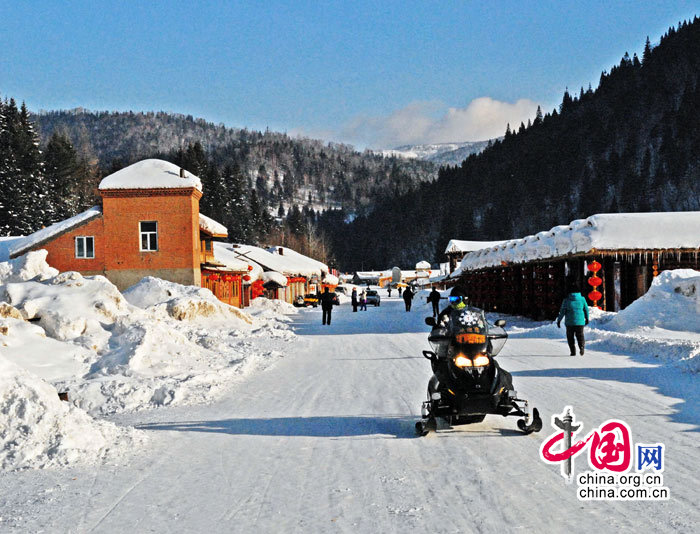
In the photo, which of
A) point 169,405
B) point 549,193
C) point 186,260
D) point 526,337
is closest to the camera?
point 169,405

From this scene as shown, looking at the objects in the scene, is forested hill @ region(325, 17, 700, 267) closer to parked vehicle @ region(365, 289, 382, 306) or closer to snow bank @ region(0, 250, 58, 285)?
parked vehicle @ region(365, 289, 382, 306)

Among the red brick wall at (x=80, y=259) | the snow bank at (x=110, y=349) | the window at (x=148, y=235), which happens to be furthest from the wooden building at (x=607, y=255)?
the red brick wall at (x=80, y=259)

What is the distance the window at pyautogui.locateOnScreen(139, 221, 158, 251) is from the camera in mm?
33938

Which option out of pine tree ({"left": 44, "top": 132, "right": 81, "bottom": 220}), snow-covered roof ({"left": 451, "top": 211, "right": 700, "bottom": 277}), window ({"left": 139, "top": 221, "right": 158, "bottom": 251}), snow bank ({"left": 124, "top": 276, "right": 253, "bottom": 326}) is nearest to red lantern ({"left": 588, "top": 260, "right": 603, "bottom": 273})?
snow-covered roof ({"left": 451, "top": 211, "right": 700, "bottom": 277})

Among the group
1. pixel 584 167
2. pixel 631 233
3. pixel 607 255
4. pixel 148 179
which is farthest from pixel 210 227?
pixel 584 167

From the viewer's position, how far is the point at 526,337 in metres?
21.5

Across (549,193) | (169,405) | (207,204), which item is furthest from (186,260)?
(549,193)

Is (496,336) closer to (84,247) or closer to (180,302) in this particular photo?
(180,302)

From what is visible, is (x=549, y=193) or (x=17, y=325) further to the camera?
(x=549, y=193)

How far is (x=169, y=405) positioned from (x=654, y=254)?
20130mm

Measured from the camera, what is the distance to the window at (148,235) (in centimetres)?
3394

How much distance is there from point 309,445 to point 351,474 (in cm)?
126

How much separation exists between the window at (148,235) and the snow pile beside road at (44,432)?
90.3 feet

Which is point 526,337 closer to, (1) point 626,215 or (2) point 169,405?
(1) point 626,215
